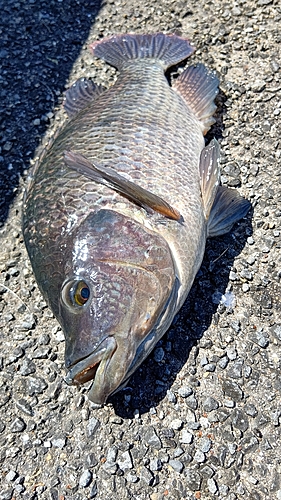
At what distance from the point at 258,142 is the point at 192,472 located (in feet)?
8.71

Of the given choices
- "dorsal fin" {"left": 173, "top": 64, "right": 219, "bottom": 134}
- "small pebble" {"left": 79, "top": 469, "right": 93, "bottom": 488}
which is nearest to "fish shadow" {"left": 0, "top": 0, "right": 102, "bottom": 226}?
"dorsal fin" {"left": 173, "top": 64, "right": 219, "bottom": 134}

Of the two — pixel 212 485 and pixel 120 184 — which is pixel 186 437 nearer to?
pixel 212 485

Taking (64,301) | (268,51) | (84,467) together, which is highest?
(268,51)

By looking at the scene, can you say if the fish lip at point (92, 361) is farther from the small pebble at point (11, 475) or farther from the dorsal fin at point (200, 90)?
the dorsal fin at point (200, 90)

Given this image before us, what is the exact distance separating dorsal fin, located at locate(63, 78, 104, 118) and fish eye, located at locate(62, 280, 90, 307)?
2018mm

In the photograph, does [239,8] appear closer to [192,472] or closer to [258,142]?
[258,142]

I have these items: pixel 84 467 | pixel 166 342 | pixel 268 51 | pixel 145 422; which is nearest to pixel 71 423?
pixel 84 467

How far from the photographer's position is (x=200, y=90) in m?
4.20

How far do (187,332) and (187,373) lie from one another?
0.94ft

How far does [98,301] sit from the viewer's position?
2.53 m

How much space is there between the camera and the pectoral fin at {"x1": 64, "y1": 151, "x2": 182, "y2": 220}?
2.81 m

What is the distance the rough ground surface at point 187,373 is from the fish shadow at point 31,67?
0.07ft

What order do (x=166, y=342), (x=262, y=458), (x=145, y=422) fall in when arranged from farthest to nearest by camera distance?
(x=166, y=342) < (x=145, y=422) < (x=262, y=458)

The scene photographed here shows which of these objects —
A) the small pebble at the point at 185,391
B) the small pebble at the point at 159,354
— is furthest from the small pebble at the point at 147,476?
the small pebble at the point at 159,354
